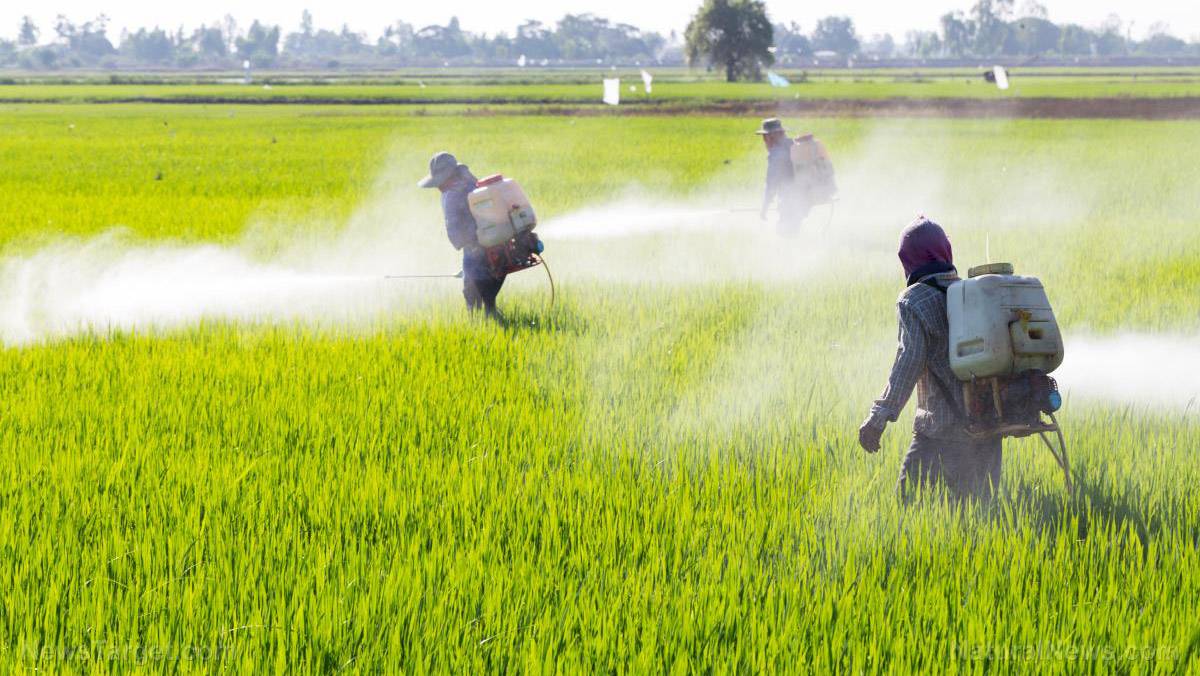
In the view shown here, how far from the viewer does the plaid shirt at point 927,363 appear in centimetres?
404

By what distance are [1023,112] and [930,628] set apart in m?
41.4

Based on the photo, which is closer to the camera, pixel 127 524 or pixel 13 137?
pixel 127 524

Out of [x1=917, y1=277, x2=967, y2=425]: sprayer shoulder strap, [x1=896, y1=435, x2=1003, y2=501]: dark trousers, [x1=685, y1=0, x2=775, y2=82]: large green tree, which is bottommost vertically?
[x1=896, y1=435, x2=1003, y2=501]: dark trousers

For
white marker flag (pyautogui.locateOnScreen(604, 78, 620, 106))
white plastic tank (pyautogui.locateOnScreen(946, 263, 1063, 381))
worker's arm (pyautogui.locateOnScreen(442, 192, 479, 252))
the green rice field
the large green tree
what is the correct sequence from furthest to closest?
the large green tree, white marker flag (pyautogui.locateOnScreen(604, 78, 620, 106)), worker's arm (pyautogui.locateOnScreen(442, 192, 479, 252)), white plastic tank (pyautogui.locateOnScreen(946, 263, 1063, 381)), the green rice field

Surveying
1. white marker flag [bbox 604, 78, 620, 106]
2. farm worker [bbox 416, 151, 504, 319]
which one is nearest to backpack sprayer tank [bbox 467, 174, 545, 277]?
farm worker [bbox 416, 151, 504, 319]

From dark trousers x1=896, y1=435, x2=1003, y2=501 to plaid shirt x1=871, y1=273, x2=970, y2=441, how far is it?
0.34 ft

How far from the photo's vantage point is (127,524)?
415 centimetres

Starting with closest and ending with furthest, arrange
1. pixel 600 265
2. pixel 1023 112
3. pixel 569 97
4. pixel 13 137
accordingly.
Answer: pixel 600 265, pixel 13 137, pixel 1023 112, pixel 569 97

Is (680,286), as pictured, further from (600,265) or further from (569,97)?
(569,97)

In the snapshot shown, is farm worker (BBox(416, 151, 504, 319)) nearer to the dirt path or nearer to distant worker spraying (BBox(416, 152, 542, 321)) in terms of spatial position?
distant worker spraying (BBox(416, 152, 542, 321))

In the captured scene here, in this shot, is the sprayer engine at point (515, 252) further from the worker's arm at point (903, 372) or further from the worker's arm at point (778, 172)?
the worker's arm at point (778, 172)

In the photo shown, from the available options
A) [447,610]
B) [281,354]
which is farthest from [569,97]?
[447,610]

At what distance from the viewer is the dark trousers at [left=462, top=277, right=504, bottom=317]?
8398 millimetres

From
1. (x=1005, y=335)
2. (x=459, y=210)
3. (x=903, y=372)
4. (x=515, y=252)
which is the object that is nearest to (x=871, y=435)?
(x=903, y=372)
